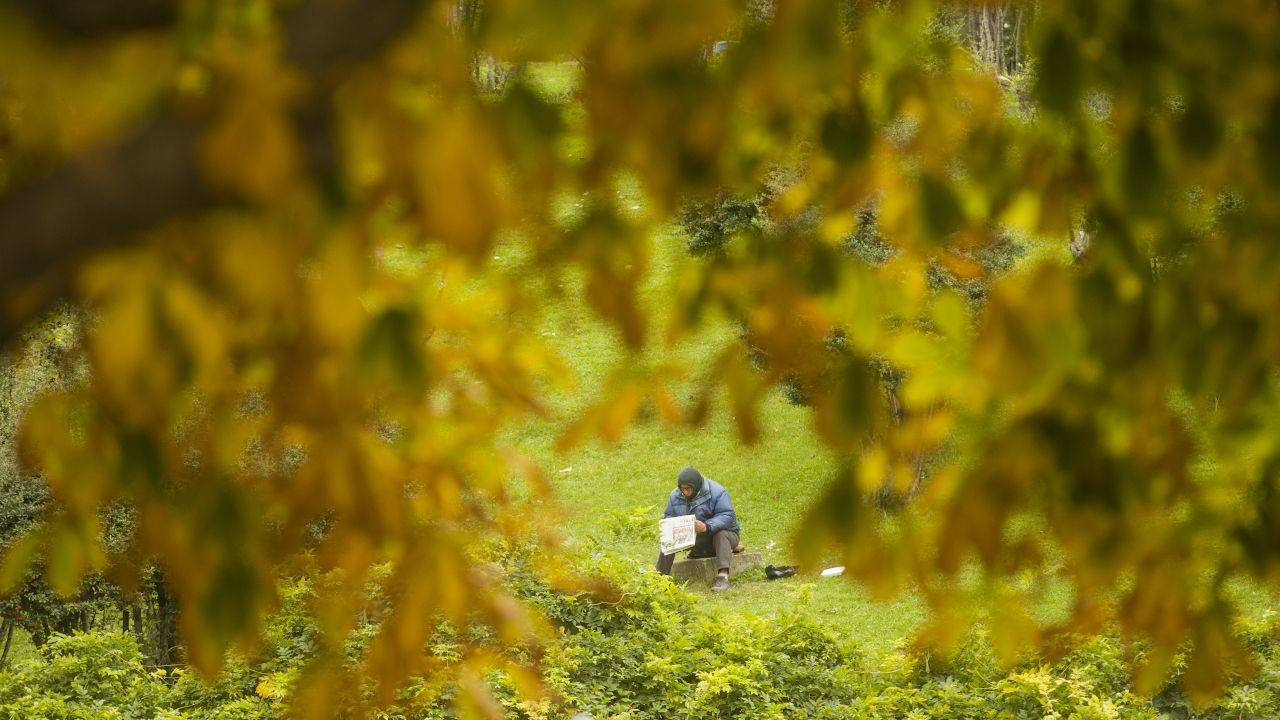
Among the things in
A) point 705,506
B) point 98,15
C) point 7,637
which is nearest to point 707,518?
Answer: point 705,506

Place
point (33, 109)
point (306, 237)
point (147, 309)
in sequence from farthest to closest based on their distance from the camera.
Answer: point (33, 109), point (306, 237), point (147, 309)

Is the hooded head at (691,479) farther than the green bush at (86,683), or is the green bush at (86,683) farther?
the hooded head at (691,479)

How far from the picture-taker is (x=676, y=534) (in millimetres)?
10773

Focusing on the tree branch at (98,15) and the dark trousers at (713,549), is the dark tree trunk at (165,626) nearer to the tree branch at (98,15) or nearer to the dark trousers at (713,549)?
the dark trousers at (713,549)

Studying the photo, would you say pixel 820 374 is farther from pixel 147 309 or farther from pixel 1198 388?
pixel 147 309

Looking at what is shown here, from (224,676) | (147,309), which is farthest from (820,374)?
(224,676)

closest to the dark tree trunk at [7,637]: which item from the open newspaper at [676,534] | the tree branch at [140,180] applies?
the open newspaper at [676,534]

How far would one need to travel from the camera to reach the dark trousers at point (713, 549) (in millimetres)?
10961

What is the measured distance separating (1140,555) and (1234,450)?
37 centimetres

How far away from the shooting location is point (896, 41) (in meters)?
2.26

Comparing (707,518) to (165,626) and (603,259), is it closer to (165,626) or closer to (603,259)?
(165,626)

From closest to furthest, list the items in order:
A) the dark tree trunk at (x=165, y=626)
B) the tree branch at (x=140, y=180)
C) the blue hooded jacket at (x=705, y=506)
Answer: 1. the tree branch at (x=140, y=180)
2. the dark tree trunk at (x=165, y=626)
3. the blue hooded jacket at (x=705, y=506)

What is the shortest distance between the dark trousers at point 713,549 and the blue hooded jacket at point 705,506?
3.0 inches

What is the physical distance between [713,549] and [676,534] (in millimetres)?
558
